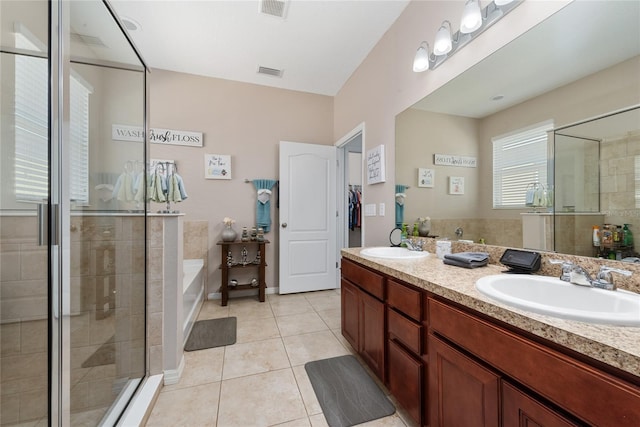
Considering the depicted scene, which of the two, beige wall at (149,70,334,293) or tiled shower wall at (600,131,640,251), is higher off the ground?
beige wall at (149,70,334,293)

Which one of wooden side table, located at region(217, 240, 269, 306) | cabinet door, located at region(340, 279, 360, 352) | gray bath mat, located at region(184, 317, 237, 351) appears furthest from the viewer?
wooden side table, located at region(217, 240, 269, 306)

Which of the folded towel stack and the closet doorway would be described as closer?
the folded towel stack

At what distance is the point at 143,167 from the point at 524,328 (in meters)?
2.09

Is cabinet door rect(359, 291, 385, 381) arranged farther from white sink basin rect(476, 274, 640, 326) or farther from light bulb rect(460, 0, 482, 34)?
light bulb rect(460, 0, 482, 34)

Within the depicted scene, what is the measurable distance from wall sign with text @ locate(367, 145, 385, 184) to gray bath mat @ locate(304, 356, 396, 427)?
5.27 feet

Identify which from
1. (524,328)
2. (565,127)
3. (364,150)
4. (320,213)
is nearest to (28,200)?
(524,328)

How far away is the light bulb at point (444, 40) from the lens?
1.59 meters

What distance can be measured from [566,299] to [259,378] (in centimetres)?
168

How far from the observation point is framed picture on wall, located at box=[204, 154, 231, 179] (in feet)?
10.4

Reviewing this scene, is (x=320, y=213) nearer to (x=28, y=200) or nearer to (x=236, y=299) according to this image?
(x=236, y=299)

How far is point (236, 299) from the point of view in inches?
125

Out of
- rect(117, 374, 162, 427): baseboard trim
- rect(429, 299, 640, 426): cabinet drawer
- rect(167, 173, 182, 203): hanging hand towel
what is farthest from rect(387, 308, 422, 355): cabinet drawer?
rect(167, 173, 182, 203): hanging hand towel

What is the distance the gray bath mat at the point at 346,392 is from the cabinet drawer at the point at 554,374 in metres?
0.79

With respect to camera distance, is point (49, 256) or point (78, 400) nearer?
point (49, 256)
